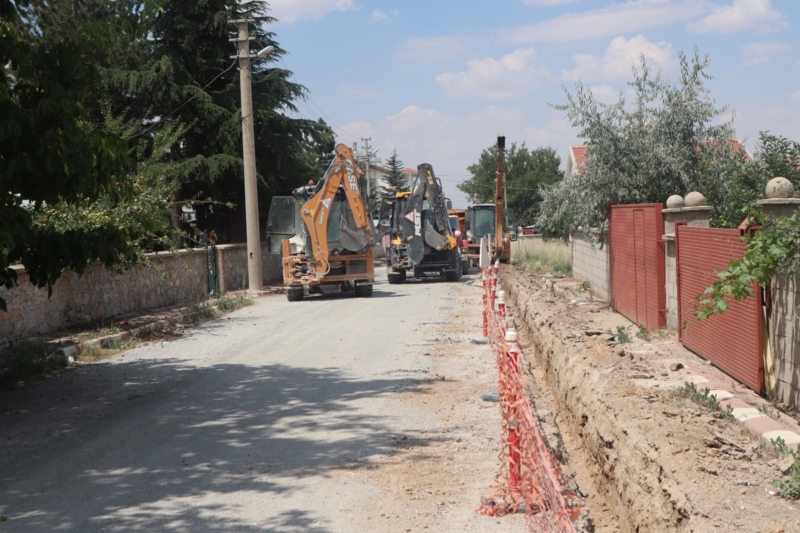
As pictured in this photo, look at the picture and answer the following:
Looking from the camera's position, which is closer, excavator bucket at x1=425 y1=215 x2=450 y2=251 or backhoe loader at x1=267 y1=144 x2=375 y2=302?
backhoe loader at x1=267 y1=144 x2=375 y2=302

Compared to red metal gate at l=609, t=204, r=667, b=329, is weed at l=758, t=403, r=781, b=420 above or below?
below

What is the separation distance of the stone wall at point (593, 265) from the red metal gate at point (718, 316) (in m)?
6.19

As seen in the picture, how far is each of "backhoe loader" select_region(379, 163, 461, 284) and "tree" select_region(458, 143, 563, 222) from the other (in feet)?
170

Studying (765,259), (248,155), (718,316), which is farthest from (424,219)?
(765,259)

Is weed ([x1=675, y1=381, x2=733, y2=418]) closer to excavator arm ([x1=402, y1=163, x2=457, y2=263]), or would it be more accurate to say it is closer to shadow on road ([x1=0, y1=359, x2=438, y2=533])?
shadow on road ([x1=0, y1=359, x2=438, y2=533])

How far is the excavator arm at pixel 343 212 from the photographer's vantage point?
21875 millimetres

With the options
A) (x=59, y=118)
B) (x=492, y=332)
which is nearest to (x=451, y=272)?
(x=492, y=332)

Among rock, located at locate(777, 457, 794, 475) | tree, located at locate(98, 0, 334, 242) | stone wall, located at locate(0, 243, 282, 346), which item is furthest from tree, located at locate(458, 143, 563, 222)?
rock, located at locate(777, 457, 794, 475)

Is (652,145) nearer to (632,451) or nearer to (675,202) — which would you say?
(675,202)

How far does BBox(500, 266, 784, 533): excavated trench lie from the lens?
4656 millimetres

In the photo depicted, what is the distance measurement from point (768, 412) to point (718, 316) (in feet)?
8.47

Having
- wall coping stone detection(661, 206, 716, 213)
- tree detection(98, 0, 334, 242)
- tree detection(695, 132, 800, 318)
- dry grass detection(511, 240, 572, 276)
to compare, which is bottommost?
dry grass detection(511, 240, 572, 276)

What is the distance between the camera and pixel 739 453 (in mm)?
5621

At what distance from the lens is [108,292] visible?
57.4ft
